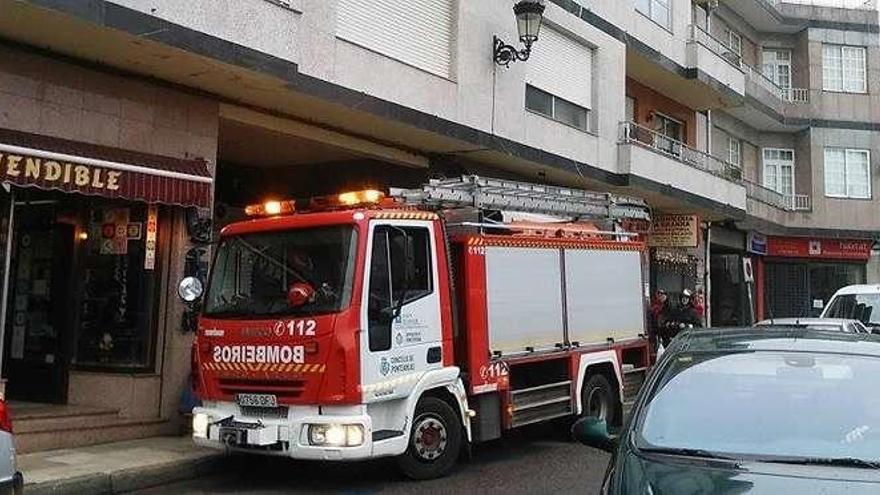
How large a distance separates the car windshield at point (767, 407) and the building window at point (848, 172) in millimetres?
27771

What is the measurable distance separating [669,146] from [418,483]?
15217 millimetres

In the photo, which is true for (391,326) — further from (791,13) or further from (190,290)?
(791,13)

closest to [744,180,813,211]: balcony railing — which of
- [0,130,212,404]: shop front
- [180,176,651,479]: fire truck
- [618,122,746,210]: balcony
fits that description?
[618,122,746,210]: balcony

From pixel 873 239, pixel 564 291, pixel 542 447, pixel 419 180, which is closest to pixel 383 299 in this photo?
pixel 564 291

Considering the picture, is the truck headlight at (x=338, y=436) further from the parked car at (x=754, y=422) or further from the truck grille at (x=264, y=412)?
the parked car at (x=754, y=422)

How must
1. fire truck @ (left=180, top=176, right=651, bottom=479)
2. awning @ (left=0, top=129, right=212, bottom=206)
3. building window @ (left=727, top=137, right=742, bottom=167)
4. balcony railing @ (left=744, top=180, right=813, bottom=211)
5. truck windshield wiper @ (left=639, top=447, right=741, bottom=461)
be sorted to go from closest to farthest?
truck windshield wiper @ (left=639, top=447, right=741, bottom=461) < fire truck @ (left=180, top=176, right=651, bottom=479) < awning @ (left=0, top=129, right=212, bottom=206) < balcony railing @ (left=744, top=180, right=813, bottom=211) < building window @ (left=727, top=137, right=742, bottom=167)

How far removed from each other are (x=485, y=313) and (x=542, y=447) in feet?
7.94

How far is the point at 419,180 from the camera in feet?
49.3

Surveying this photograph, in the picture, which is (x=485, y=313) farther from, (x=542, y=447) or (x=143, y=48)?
(x=143, y=48)

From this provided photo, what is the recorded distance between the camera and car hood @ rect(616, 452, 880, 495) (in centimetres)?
355

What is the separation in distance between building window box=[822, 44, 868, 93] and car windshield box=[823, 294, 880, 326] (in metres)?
17.3

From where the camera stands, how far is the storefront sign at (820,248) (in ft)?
95.9

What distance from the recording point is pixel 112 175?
955cm

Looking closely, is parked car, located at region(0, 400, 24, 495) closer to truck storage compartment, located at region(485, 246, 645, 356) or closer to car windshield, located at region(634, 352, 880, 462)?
car windshield, located at region(634, 352, 880, 462)
